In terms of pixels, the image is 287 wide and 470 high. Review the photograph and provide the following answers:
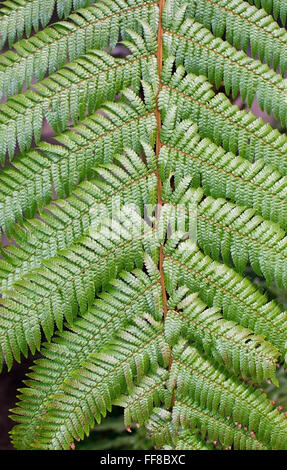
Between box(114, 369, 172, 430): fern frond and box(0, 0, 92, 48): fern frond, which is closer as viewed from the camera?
box(114, 369, 172, 430): fern frond

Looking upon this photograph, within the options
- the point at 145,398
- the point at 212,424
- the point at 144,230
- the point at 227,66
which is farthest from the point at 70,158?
the point at 212,424

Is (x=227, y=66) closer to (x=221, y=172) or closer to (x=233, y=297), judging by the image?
(x=221, y=172)

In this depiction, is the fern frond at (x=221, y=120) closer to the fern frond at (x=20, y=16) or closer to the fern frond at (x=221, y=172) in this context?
the fern frond at (x=221, y=172)

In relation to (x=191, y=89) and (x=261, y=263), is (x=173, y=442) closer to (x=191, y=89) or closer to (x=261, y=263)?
(x=261, y=263)

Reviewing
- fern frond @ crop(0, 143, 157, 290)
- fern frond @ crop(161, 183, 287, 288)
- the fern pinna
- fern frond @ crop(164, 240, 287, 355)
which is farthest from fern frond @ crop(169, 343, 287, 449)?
fern frond @ crop(0, 143, 157, 290)

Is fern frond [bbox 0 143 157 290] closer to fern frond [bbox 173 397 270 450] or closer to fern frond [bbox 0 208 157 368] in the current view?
fern frond [bbox 0 208 157 368]

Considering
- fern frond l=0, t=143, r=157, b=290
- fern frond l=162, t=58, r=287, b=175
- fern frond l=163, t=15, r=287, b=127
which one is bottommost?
fern frond l=0, t=143, r=157, b=290

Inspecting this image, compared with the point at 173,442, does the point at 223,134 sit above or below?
above
